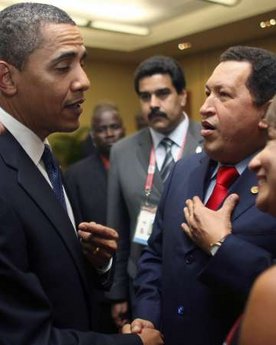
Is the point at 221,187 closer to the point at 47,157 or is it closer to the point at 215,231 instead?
the point at 215,231

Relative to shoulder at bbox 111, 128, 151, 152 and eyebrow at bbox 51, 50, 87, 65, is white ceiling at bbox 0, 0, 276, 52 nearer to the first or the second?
shoulder at bbox 111, 128, 151, 152

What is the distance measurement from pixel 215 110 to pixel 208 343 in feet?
2.58

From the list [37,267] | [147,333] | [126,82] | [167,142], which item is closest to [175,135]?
[167,142]

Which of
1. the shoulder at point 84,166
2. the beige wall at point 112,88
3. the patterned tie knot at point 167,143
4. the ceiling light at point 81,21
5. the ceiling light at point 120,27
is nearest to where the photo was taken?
the patterned tie knot at point 167,143

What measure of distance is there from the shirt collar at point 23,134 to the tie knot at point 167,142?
1366 millimetres

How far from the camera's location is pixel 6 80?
1.49m

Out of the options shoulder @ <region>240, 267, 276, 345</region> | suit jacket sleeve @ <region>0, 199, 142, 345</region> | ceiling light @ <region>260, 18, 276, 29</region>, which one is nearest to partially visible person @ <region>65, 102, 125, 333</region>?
suit jacket sleeve @ <region>0, 199, 142, 345</region>

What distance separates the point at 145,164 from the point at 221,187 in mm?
1114

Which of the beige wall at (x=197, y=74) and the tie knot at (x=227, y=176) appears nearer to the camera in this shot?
the tie knot at (x=227, y=176)

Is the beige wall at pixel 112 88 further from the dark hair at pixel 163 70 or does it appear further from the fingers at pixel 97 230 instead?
the fingers at pixel 97 230

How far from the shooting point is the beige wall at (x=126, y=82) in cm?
787

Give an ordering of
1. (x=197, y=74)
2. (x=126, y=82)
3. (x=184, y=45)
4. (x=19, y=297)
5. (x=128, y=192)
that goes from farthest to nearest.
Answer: (x=126, y=82) < (x=197, y=74) < (x=184, y=45) < (x=128, y=192) < (x=19, y=297)

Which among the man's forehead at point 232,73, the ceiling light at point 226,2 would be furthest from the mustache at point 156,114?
the ceiling light at point 226,2

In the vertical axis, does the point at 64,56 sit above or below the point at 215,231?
above
